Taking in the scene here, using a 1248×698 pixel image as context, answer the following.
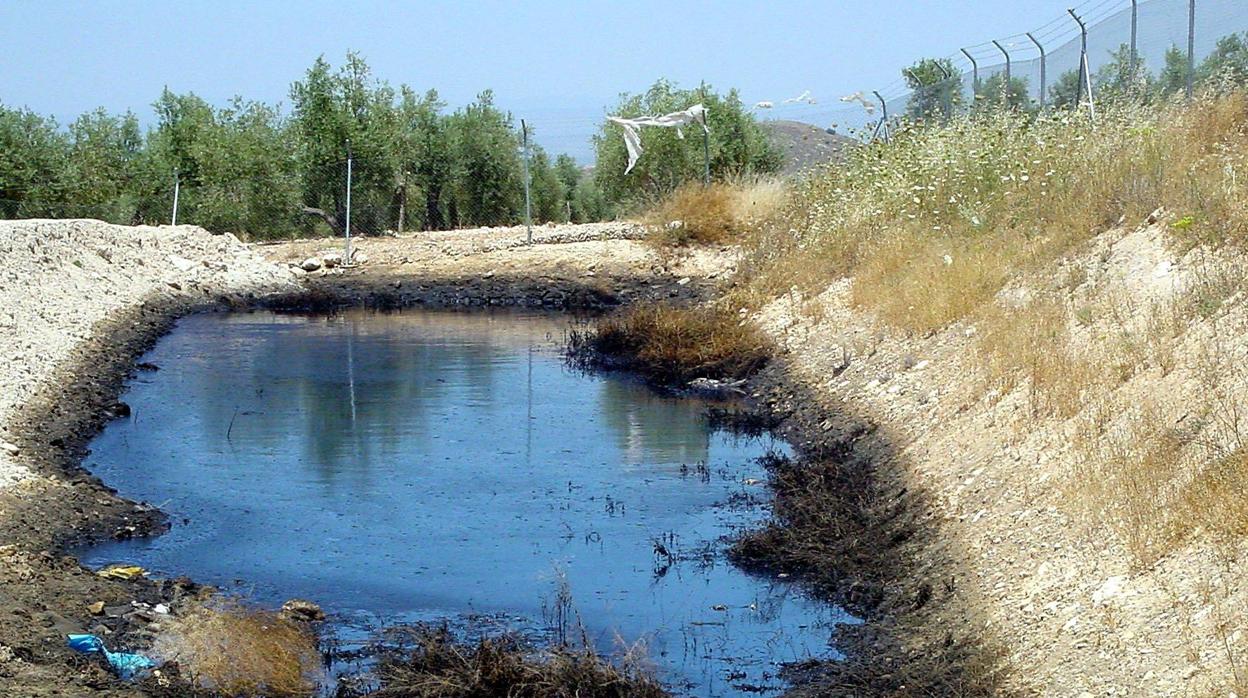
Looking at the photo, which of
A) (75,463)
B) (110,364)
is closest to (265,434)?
(75,463)

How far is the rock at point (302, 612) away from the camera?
9562 millimetres

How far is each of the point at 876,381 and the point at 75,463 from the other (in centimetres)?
852

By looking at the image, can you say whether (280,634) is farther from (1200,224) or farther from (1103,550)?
(1200,224)

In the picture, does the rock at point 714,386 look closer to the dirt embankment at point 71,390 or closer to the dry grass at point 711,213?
the dirt embankment at point 71,390

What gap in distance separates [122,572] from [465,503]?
378 centimetres

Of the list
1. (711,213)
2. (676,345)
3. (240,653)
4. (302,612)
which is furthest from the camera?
(711,213)

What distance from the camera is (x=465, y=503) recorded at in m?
13.3

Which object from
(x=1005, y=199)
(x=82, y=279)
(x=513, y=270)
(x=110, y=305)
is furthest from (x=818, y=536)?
(x=513, y=270)

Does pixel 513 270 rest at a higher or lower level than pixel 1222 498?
higher

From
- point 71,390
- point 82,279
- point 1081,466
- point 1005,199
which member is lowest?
point 71,390

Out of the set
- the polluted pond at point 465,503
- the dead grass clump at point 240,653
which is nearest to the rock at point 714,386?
the polluted pond at point 465,503

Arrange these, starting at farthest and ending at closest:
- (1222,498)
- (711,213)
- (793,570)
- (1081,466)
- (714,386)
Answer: (711,213) < (714,386) < (793,570) < (1081,466) < (1222,498)

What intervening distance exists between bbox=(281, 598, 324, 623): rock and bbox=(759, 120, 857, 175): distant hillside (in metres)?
18.7

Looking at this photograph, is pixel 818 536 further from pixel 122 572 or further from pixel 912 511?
pixel 122 572
